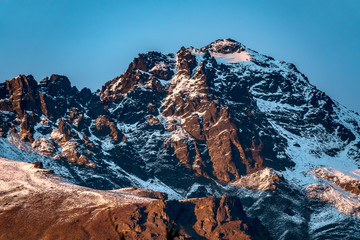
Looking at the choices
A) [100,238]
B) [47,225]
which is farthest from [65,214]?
[100,238]

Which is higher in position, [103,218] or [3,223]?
[103,218]

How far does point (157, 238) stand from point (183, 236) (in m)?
7.95

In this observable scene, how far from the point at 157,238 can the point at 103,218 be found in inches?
684

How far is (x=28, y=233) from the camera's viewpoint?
18038 cm

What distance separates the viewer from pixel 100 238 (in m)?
177

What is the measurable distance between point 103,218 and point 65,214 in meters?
13.2

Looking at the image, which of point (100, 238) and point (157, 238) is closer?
point (100, 238)

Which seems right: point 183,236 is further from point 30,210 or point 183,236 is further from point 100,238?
point 30,210

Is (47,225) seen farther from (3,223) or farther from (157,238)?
(157,238)

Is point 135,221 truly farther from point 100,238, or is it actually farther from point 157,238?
point 100,238

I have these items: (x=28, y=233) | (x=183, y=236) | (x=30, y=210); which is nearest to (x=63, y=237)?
(x=28, y=233)

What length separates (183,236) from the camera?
19488cm

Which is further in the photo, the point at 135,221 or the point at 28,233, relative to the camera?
the point at 135,221

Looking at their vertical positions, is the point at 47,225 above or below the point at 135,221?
below
